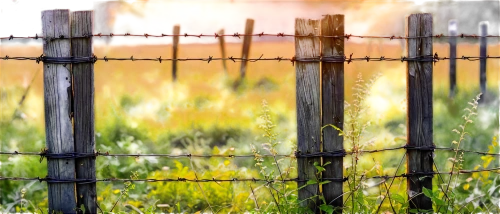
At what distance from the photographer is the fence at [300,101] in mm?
4633

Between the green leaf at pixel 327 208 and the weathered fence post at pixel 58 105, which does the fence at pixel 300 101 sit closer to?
the weathered fence post at pixel 58 105

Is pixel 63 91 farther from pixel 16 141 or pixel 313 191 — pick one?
pixel 16 141

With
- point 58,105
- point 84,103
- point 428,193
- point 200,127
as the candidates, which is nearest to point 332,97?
point 428,193

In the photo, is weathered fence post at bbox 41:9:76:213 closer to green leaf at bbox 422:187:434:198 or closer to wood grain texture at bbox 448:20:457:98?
green leaf at bbox 422:187:434:198

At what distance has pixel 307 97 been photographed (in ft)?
15.6

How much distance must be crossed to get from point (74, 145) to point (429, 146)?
245 centimetres

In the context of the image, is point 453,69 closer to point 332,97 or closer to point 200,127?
point 200,127

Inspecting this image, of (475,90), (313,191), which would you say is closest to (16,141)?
(313,191)

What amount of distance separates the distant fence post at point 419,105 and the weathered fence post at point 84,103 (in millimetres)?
2186

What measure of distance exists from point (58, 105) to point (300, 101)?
1611 millimetres

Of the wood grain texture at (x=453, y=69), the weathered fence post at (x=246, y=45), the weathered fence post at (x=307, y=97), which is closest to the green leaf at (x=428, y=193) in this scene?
the weathered fence post at (x=307, y=97)

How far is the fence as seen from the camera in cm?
463

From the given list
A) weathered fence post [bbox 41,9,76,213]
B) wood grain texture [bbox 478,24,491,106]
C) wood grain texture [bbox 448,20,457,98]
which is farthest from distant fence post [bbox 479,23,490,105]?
weathered fence post [bbox 41,9,76,213]

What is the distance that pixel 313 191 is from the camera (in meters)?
4.83
